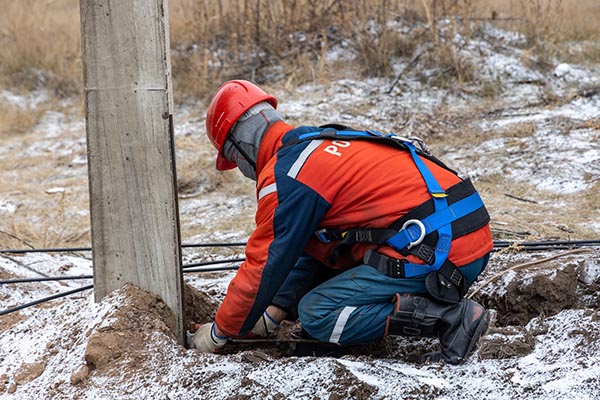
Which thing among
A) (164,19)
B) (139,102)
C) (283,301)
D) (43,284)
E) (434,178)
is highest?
(164,19)

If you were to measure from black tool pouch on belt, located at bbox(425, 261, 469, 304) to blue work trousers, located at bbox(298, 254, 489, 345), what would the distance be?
0.15ft

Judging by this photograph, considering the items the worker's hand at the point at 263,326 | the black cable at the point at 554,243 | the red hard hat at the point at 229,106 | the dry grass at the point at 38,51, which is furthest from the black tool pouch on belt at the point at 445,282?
the dry grass at the point at 38,51

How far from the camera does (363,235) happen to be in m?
2.77

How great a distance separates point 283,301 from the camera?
3.30m

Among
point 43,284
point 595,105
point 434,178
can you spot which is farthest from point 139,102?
point 595,105

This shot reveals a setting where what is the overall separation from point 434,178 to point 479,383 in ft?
2.80

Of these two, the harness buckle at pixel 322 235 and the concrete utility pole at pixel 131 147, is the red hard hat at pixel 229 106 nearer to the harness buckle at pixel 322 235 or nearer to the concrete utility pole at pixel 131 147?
the concrete utility pole at pixel 131 147

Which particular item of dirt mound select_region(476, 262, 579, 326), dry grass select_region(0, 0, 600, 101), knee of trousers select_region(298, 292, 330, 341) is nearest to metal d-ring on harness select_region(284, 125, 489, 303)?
knee of trousers select_region(298, 292, 330, 341)

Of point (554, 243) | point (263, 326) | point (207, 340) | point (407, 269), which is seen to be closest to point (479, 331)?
point (407, 269)

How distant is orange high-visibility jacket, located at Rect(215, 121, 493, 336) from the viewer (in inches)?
104

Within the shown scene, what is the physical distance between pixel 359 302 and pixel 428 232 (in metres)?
0.43

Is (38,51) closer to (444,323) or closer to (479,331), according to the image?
(444,323)

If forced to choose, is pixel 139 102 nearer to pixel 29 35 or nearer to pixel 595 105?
pixel 595 105

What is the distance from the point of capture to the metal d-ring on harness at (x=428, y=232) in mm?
2707
